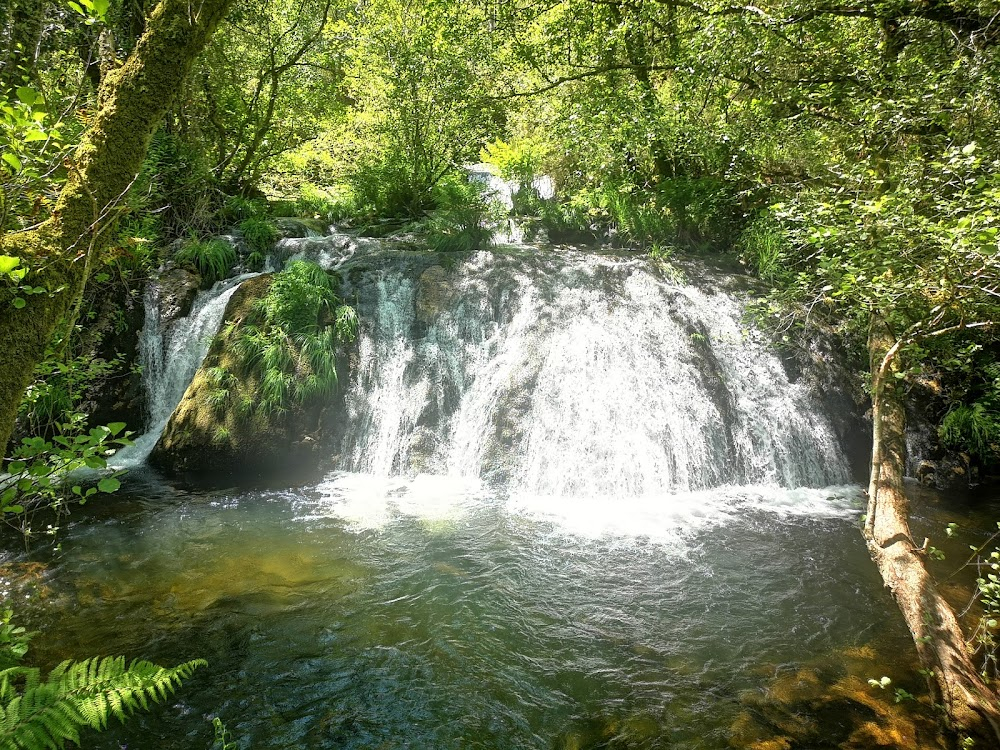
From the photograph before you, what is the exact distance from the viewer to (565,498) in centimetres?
695

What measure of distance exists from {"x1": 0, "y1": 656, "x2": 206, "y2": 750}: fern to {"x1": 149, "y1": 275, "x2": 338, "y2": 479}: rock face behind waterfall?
17.6 feet

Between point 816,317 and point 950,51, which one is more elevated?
point 950,51

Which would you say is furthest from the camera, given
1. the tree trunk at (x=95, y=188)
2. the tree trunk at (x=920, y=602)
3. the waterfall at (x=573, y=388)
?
the waterfall at (x=573, y=388)

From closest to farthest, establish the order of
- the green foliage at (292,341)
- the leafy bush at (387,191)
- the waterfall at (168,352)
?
the green foliage at (292,341), the waterfall at (168,352), the leafy bush at (387,191)

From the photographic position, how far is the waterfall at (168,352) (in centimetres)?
852

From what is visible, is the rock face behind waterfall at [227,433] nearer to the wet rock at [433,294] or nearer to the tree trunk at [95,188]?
the wet rock at [433,294]

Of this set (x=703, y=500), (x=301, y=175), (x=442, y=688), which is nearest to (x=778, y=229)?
(x=703, y=500)

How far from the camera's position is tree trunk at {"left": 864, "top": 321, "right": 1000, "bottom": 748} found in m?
2.95

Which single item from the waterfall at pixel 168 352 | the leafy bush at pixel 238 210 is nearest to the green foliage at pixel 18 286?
the waterfall at pixel 168 352

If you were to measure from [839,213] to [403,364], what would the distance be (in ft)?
20.1

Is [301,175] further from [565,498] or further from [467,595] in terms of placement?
[467,595]

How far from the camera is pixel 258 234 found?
10.4 metres

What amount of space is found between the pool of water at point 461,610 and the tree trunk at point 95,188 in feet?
7.87

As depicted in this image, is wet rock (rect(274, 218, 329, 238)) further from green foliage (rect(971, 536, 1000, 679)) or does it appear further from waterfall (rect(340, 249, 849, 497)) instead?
green foliage (rect(971, 536, 1000, 679))
